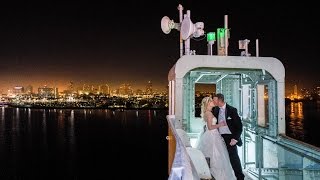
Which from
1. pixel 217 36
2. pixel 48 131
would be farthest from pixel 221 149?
pixel 48 131

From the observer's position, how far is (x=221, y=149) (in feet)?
18.3

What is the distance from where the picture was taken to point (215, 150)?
5570 mm

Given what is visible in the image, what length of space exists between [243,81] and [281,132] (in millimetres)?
2110

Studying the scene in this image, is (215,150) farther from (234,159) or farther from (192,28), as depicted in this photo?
(192,28)

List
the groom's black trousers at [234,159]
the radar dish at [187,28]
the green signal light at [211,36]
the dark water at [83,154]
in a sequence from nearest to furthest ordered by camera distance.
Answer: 1. the groom's black trousers at [234,159]
2. the radar dish at [187,28]
3. the green signal light at [211,36]
4. the dark water at [83,154]

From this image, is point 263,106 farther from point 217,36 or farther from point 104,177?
point 104,177

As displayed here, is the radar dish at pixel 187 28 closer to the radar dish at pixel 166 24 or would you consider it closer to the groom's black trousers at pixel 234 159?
the radar dish at pixel 166 24

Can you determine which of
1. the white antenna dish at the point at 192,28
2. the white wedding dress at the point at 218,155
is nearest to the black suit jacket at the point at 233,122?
the white wedding dress at the point at 218,155

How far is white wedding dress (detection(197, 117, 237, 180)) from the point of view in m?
5.48

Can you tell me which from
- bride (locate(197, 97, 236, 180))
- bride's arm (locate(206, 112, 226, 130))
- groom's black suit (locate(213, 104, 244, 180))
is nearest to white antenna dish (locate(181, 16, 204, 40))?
bride (locate(197, 97, 236, 180))

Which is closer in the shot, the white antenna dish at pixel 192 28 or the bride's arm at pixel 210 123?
the bride's arm at pixel 210 123

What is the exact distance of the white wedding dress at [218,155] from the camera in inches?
216

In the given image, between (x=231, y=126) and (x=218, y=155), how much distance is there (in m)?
0.54

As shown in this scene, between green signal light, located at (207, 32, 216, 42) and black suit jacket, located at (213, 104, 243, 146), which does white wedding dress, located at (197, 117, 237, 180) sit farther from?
green signal light, located at (207, 32, 216, 42)
